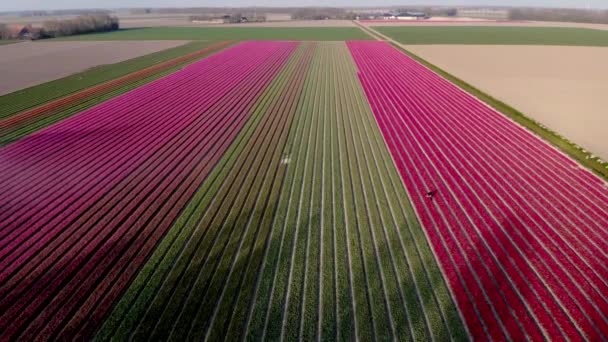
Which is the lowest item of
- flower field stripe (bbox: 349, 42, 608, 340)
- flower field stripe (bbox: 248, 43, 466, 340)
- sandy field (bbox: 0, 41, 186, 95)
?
sandy field (bbox: 0, 41, 186, 95)

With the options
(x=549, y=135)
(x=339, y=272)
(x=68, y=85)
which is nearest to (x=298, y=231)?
(x=339, y=272)

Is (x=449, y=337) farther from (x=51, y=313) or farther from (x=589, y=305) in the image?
(x=51, y=313)

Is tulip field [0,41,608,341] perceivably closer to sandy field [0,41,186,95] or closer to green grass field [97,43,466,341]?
green grass field [97,43,466,341]

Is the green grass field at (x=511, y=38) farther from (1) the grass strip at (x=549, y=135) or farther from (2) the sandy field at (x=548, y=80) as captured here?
(1) the grass strip at (x=549, y=135)

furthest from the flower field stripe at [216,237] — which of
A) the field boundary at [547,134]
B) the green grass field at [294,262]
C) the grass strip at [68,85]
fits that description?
the grass strip at [68,85]

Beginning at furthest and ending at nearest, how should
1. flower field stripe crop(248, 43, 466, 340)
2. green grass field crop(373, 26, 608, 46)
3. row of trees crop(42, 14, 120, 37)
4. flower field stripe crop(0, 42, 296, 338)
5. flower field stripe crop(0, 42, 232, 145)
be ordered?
row of trees crop(42, 14, 120, 37)
green grass field crop(373, 26, 608, 46)
flower field stripe crop(0, 42, 232, 145)
flower field stripe crop(0, 42, 296, 338)
flower field stripe crop(248, 43, 466, 340)

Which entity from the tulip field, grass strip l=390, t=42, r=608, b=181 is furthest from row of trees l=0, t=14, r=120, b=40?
grass strip l=390, t=42, r=608, b=181
